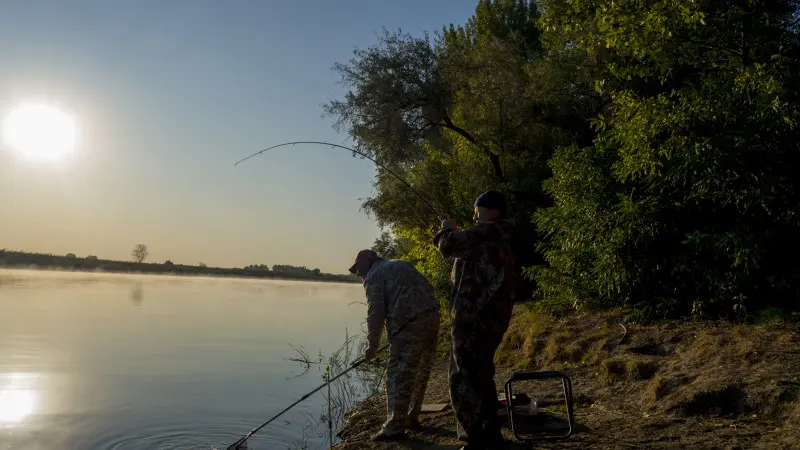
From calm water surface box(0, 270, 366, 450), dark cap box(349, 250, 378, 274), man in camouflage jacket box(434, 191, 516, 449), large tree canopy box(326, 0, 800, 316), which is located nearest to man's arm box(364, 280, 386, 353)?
dark cap box(349, 250, 378, 274)

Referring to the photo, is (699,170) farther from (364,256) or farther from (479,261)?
(479,261)

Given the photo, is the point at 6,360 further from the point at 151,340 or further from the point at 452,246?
the point at 452,246

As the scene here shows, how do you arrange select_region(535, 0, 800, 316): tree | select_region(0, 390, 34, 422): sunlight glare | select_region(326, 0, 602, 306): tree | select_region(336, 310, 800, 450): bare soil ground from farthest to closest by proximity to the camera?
1. select_region(326, 0, 602, 306): tree
2. select_region(0, 390, 34, 422): sunlight glare
3. select_region(535, 0, 800, 316): tree
4. select_region(336, 310, 800, 450): bare soil ground

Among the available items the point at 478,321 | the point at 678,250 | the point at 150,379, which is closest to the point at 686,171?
the point at 678,250

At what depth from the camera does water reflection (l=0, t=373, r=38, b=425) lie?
1042 centimetres

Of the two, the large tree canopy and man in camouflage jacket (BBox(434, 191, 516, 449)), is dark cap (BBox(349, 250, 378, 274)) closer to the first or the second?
man in camouflage jacket (BBox(434, 191, 516, 449))

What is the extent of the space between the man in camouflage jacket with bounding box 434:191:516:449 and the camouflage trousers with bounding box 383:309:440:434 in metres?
1.25

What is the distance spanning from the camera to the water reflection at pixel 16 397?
10.4 meters

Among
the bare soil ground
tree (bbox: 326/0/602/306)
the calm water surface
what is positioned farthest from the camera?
tree (bbox: 326/0/602/306)

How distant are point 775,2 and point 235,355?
597 inches

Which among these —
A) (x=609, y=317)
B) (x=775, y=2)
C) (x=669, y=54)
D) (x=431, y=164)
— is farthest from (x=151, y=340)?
(x=775, y=2)

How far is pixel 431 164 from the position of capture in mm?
23828

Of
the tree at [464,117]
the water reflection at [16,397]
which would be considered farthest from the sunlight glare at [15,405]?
the tree at [464,117]

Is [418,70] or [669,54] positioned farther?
[418,70]
